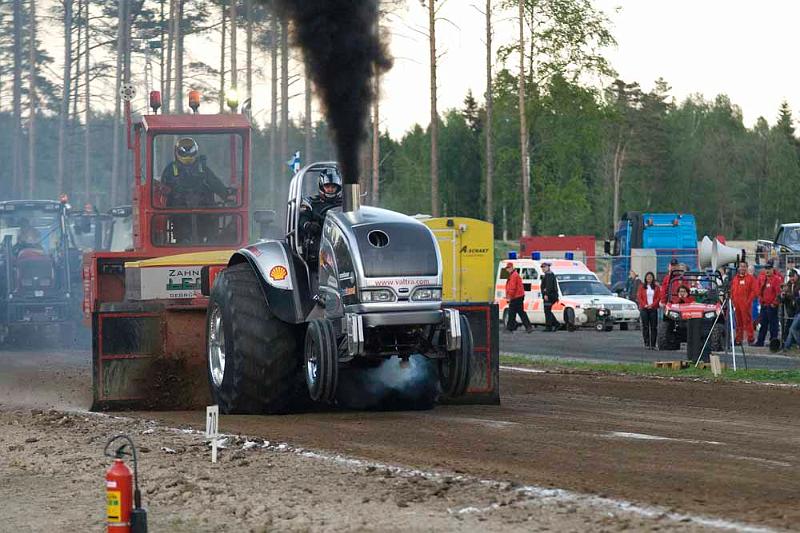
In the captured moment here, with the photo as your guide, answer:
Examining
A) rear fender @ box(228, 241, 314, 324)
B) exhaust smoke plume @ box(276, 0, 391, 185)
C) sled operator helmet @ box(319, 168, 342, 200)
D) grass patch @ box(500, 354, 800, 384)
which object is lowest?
grass patch @ box(500, 354, 800, 384)

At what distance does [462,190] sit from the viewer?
122 metres

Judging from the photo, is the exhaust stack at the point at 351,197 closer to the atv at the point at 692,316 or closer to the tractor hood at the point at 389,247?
the tractor hood at the point at 389,247

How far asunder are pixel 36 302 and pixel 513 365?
483 inches

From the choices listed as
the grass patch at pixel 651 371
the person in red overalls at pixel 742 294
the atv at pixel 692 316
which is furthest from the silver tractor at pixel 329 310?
the person in red overalls at pixel 742 294

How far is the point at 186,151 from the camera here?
71.2 feet

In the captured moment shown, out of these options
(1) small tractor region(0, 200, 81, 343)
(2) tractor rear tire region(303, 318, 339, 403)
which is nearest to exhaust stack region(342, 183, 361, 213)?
(2) tractor rear tire region(303, 318, 339, 403)

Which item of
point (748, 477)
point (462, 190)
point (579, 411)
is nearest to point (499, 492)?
point (748, 477)

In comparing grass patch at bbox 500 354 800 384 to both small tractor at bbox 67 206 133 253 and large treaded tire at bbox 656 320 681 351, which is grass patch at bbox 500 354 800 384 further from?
small tractor at bbox 67 206 133 253

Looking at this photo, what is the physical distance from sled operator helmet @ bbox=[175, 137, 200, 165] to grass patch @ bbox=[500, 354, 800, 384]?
664 cm

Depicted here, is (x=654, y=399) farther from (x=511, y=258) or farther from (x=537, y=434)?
(x=511, y=258)

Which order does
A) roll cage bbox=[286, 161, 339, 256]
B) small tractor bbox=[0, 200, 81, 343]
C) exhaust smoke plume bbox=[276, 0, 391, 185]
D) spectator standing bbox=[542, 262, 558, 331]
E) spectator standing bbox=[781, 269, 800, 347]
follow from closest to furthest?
1. exhaust smoke plume bbox=[276, 0, 391, 185]
2. roll cage bbox=[286, 161, 339, 256]
3. spectator standing bbox=[781, 269, 800, 347]
4. small tractor bbox=[0, 200, 81, 343]
5. spectator standing bbox=[542, 262, 558, 331]

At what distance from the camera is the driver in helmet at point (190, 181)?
21625mm

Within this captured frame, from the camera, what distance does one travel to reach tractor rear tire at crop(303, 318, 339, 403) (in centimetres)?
1228

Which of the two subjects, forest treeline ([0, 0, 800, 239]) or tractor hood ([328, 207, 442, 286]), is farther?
forest treeline ([0, 0, 800, 239])
